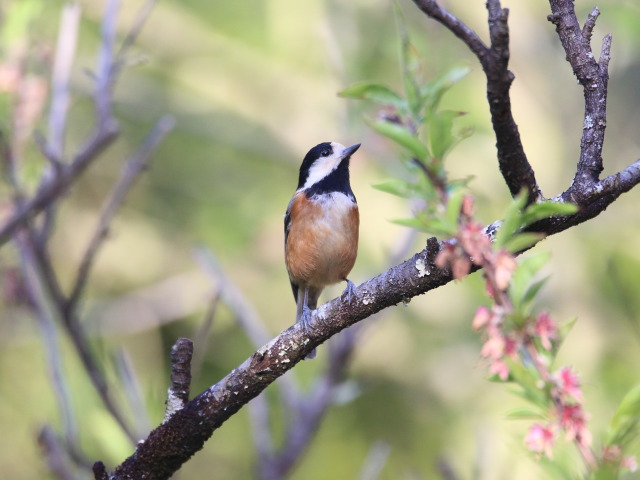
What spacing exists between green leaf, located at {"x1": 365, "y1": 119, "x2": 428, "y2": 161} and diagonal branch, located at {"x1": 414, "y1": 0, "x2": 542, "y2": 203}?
1.24 feet

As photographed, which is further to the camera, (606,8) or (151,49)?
(151,49)

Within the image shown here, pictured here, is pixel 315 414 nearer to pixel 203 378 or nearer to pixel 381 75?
pixel 203 378

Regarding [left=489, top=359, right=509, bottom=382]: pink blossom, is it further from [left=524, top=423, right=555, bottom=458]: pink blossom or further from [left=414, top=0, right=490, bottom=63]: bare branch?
[left=414, top=0, right=490, bottom=63]: bare branch

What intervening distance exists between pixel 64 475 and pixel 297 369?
13.6 feet

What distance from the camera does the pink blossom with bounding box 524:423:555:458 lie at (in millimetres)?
1712

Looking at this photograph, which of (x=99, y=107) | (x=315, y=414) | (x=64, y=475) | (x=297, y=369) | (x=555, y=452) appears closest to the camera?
(x=555, y=452)

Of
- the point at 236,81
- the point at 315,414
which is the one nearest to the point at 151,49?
the point at 236,81

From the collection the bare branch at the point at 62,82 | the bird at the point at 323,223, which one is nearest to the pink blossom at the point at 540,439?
the bird at the point at 323,223

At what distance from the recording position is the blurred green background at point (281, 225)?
7.09 metres

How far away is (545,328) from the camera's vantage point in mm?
1695

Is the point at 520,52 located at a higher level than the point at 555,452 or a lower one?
higher

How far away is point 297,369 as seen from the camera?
25.1ft

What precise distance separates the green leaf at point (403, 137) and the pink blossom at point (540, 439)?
645mm

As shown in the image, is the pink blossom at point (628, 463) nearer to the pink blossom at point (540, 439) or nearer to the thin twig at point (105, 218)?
the pink blossom at point (540, 439)
